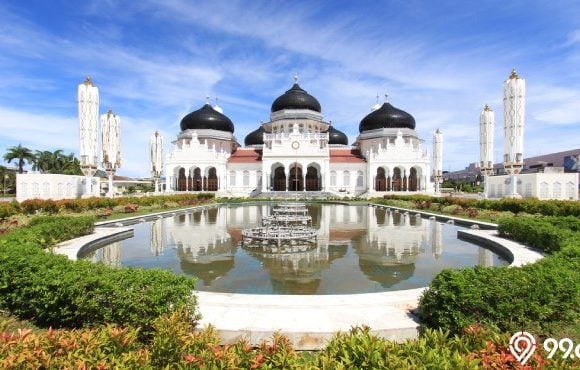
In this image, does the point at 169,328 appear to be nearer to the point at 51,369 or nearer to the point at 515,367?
the point at 51,369

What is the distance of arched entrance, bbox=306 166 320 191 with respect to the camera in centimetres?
5009

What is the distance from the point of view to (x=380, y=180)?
160 ft

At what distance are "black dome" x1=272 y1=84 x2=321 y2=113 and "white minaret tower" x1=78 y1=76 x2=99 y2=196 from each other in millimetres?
25828

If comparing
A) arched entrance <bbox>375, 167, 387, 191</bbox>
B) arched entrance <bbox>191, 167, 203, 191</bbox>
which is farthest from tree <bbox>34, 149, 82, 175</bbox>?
arched entrance <bbox>375, 167, 387, 191</bbox>

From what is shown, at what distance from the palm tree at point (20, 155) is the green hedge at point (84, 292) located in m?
63.7

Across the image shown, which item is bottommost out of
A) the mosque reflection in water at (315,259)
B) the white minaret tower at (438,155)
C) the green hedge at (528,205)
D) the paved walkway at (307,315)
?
the mosque reflection in water at (315,259)

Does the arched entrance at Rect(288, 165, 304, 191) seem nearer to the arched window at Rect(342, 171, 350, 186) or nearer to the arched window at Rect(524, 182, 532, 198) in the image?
the arched window at Rect(342, 171, 350, 186)

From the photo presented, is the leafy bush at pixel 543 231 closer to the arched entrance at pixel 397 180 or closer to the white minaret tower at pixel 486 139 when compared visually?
the white minaret tower at pixel 486 139

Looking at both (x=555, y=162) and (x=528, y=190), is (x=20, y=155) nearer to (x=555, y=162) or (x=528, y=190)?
(x=528, y=190)

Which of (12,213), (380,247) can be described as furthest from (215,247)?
(12,213)

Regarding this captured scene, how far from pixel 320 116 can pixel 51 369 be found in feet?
167

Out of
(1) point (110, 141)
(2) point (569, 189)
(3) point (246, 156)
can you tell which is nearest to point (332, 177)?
(3) point (246, 156)

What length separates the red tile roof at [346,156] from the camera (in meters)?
48.2

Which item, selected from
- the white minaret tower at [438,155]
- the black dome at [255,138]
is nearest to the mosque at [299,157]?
the white minaret tower at [438,155]
